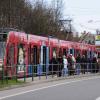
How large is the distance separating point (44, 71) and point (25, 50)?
7.14 feet

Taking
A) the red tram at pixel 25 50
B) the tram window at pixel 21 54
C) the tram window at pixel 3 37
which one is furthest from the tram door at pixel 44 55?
the tram window at pixel 3 37

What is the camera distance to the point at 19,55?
32906 millimetres

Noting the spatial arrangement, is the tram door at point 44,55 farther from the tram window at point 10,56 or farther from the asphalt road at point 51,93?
the asphalt road at point 51,93

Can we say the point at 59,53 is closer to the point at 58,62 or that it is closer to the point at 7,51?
the point at 58,62

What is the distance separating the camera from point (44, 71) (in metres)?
34.8

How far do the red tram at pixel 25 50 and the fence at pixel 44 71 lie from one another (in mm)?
97

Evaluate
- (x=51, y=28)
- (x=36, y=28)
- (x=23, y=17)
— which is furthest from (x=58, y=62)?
(x=51, y=28)

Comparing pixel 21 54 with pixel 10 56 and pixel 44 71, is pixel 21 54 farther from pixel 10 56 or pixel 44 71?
pixel 44 71

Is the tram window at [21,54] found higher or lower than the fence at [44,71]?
higher

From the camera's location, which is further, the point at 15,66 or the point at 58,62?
the point at 58,62

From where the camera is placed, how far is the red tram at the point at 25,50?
3073 cm

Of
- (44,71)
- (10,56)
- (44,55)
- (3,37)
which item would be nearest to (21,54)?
(10,56)

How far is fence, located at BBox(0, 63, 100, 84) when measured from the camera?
28.1 metres

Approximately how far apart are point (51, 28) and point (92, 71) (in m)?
18.0
